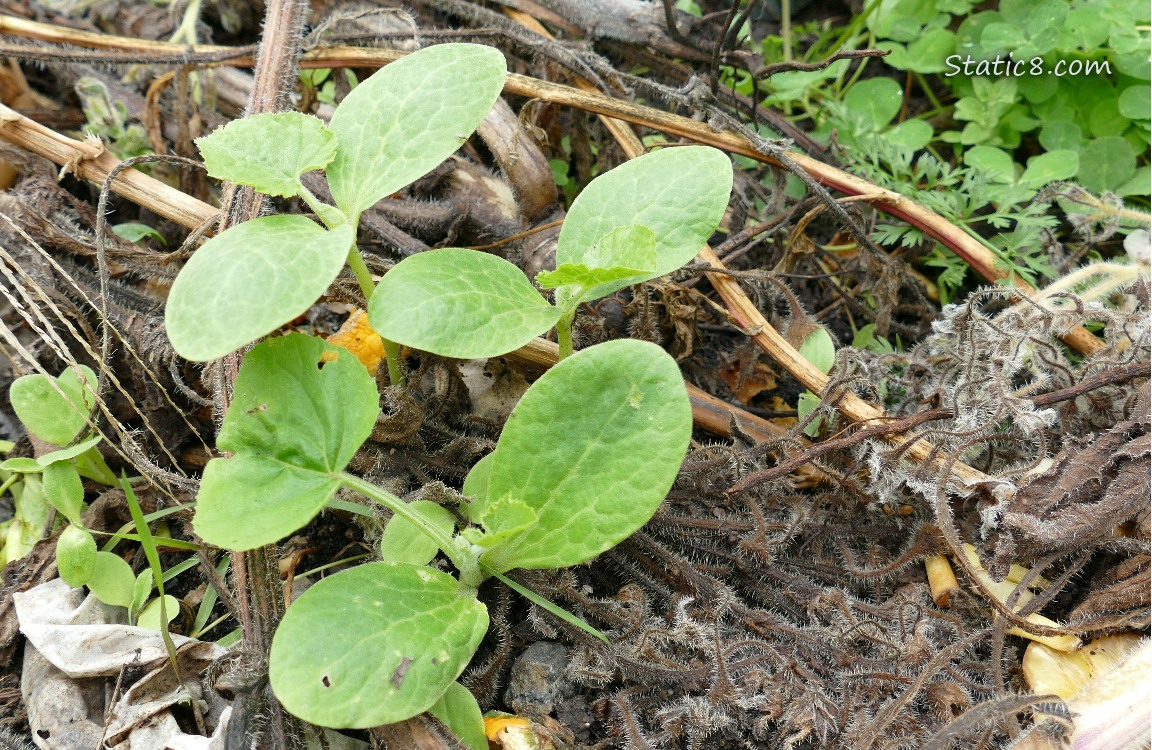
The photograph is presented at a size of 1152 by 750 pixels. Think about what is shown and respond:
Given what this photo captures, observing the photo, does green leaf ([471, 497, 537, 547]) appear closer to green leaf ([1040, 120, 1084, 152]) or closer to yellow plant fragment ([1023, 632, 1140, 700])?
yellow plant fragment ([1023, 632, 1140, 700])

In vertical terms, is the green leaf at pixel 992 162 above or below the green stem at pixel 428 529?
above

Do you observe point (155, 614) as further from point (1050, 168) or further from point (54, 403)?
point (1050, 168)

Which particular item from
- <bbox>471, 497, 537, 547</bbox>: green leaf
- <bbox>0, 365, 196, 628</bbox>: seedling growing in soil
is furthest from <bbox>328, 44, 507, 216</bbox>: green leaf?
<bbox>0, 365, 196, 628</bbox>: seedling growing in soil

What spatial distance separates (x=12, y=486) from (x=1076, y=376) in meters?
2.18

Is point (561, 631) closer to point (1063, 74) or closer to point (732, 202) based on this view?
point (732, 202)

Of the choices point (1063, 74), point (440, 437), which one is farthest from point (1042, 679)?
point (1063, 74)

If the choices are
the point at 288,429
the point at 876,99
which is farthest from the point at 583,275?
the point at 876,99

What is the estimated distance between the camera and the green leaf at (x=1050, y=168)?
204 cm

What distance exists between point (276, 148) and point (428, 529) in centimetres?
66

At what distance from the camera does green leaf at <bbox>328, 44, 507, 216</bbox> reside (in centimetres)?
137

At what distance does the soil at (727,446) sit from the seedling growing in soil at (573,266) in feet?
1.06

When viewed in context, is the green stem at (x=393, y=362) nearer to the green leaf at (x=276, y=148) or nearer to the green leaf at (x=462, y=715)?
the green leaf at (x=276, y=148)

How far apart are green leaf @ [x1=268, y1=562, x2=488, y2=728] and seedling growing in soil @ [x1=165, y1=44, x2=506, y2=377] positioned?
42cm

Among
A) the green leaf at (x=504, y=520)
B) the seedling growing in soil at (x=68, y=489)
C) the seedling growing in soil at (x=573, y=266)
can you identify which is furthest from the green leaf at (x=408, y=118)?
the seedling growing in soil at (x=68, y=489)
